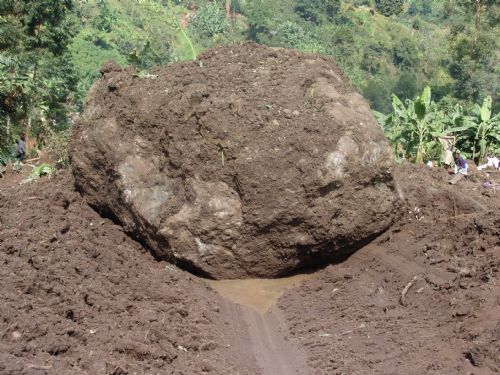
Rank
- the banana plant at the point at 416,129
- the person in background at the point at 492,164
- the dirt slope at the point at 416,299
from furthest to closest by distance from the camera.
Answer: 1. the banana plant at the point at 416,129
2. the person in background at the point at 492,164
3. the dirt slope at the point at 416,299

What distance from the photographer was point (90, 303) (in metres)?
5.72

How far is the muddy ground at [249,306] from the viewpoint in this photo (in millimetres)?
4902

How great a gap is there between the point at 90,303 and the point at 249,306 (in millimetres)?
1808

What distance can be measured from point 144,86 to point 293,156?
2068 millimetres

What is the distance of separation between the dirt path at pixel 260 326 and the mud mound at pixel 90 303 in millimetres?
168

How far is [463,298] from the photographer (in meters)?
5.83

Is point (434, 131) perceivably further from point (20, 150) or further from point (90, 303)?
point (20, 150)

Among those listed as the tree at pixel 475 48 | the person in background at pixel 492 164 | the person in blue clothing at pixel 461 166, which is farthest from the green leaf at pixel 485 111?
the tree at pixel 475 48

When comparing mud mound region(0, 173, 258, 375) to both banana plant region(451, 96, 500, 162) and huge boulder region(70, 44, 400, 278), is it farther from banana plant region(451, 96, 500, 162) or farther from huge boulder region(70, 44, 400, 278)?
banana plant region(451, 96, 500, 162)

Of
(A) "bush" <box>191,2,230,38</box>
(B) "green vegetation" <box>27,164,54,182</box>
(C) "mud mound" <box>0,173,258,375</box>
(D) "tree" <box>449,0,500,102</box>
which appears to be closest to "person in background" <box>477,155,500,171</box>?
(C) "mud mound" <box>0,173,258,375</box>

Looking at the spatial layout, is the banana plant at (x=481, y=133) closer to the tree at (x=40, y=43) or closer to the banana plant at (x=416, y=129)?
the banana plant at (x=416, y=129)

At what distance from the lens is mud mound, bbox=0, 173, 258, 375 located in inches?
177

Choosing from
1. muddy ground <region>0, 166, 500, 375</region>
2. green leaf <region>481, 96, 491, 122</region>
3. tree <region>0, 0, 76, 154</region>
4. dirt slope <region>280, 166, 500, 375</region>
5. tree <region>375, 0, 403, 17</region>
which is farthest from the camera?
tree <region>375, 0, 403, 17</region>

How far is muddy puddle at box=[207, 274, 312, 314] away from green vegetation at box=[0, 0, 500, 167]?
3055 millimetres
